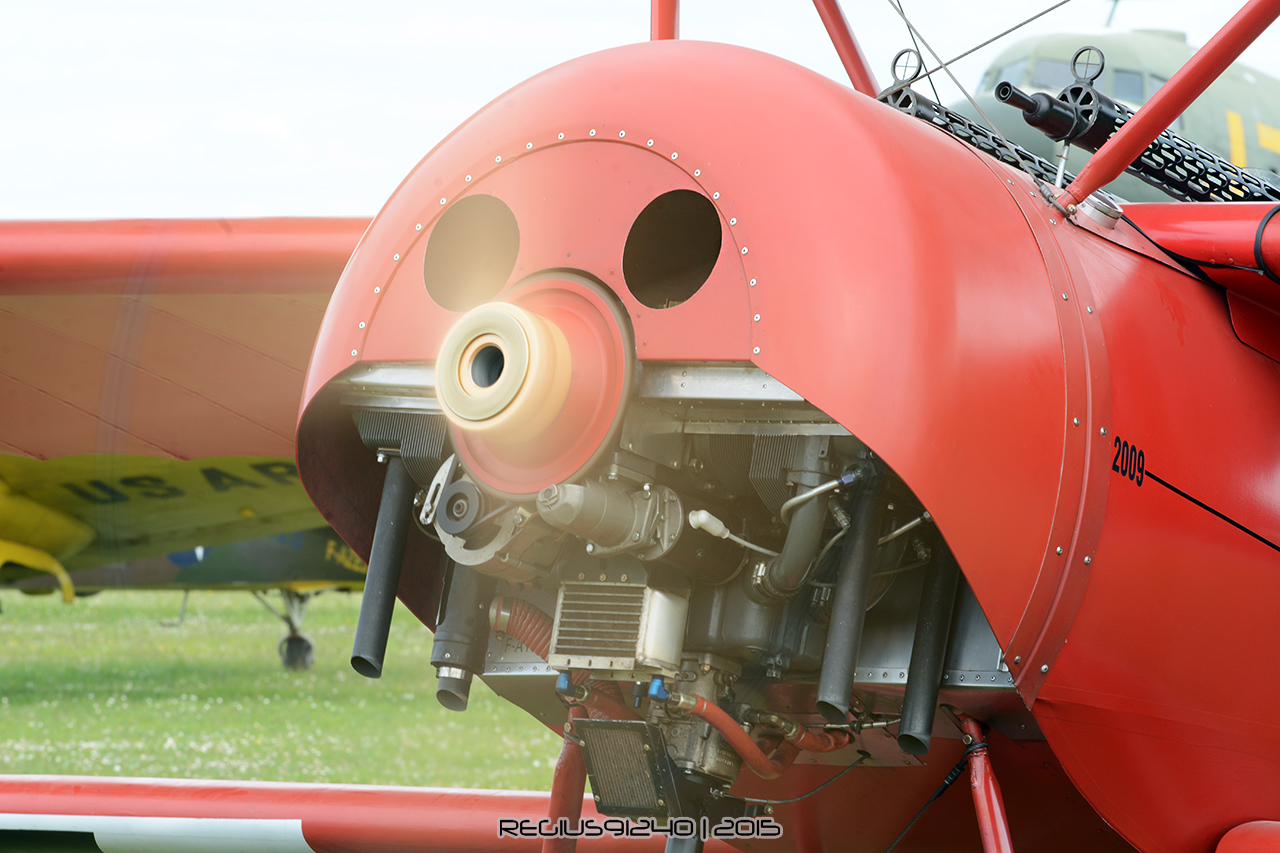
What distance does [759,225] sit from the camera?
1.99m

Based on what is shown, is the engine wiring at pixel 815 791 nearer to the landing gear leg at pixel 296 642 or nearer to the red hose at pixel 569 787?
the red hose at pixel 569 787

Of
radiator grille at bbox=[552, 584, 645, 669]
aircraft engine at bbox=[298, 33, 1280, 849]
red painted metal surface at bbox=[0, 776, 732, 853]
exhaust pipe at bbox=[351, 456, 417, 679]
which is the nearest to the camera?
aircraft engine at bbox=[298, 33, 1280, 849]

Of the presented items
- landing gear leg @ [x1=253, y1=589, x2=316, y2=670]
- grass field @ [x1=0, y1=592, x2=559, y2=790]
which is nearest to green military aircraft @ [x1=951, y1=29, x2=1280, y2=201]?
grass field @ [x1=0, y1=592, x2=559, y2=790]

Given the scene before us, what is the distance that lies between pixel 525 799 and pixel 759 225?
2137mm

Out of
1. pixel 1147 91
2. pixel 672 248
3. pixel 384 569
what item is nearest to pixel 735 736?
pixel 384 569

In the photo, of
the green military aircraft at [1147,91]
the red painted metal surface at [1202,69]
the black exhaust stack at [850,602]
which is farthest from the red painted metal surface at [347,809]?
the green military aircraft at [1147,91]

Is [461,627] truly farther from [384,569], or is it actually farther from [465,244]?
[465,244]

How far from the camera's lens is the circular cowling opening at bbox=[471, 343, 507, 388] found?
197 cm

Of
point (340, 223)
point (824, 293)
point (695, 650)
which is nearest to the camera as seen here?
point (824, 293)

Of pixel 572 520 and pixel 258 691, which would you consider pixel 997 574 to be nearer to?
pixel 572 520

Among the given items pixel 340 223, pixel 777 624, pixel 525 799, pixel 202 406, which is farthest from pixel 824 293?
pixel 202 406

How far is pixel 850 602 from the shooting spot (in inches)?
80.1

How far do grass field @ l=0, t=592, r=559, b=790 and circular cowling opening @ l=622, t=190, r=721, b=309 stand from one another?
6.17 meters

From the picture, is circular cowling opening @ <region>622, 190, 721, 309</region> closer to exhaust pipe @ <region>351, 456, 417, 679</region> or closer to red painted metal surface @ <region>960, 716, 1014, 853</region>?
exhaust pipe @ <region>351, 456, 417, 679</region>
